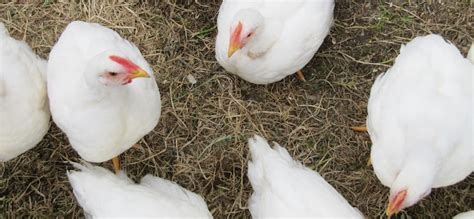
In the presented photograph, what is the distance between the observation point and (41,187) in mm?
3121

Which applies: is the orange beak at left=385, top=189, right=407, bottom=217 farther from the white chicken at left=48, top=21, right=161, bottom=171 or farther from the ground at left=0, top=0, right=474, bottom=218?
the white chicken at left=48, top=21, right=161, bottom=171

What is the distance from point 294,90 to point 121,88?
3.86 ft

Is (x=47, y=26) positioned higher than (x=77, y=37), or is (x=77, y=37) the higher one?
(x=77, y=37)

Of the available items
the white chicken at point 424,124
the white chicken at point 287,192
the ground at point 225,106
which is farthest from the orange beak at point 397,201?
the ground at point 225,106

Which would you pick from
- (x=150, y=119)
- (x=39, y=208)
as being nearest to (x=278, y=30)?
(x=150, y=119)

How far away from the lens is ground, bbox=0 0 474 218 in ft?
10.2

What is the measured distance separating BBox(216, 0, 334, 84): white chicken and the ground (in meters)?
0.36

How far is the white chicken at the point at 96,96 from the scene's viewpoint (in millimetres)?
2340

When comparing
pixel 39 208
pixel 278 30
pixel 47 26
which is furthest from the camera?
pixel 47 26

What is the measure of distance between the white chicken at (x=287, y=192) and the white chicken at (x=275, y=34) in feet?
1.43

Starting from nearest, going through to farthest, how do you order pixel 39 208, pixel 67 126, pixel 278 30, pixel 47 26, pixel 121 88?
pixel 121 88, pixel 67 126, pixel 278 30, pixel 39 208, pixel 47 26

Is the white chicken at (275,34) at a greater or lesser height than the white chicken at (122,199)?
greater

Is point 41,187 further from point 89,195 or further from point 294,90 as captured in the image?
point 294,90

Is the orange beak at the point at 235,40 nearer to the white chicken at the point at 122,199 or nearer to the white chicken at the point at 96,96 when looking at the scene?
the white chicken at the point at 96,96
